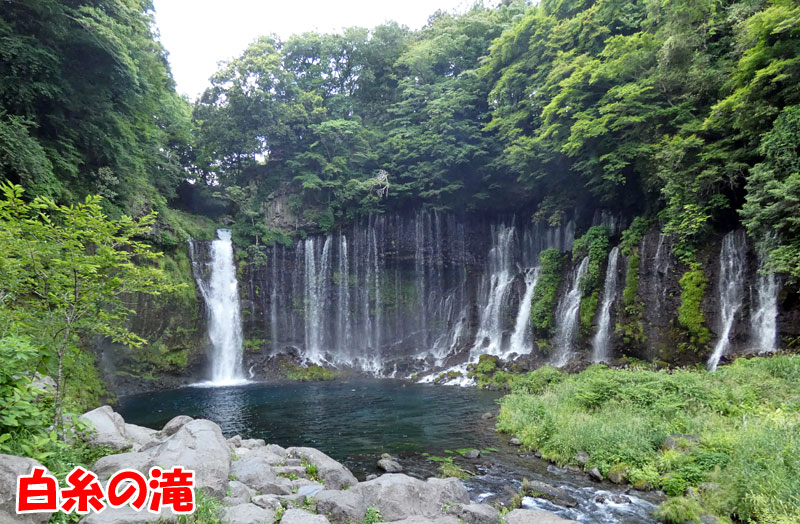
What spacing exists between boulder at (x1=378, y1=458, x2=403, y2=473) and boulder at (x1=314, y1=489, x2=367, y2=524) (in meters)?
2.80

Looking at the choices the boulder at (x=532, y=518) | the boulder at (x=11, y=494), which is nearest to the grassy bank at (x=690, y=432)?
the boulder at (x=532, y=518)

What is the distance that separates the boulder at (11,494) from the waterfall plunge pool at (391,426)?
5.49 meters

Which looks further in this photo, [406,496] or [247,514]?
[406,496]

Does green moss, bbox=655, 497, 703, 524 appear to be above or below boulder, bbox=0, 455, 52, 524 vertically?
below

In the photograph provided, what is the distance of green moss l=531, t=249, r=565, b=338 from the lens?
22.1 metres

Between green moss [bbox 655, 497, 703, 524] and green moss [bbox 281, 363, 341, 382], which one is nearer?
green moss [bbox 655, 497, 703, 524]

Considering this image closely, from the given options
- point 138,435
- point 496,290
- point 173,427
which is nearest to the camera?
point 138,435

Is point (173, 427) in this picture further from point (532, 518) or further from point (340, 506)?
point (532, 518)

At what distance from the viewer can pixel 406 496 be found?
5.82m

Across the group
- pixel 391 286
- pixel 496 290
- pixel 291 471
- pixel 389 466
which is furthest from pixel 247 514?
pixel 391 286

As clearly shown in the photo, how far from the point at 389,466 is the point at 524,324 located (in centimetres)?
1731

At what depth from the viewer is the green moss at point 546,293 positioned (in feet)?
72.4

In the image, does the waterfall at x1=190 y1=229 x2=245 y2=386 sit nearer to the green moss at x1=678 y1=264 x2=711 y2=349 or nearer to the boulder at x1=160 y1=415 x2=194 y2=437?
the boulder at x1=160 y1=415 x2=194 y2=437

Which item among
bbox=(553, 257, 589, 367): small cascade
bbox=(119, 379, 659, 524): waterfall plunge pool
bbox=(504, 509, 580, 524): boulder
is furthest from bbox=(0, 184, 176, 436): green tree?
bbox=(553, 257, 589, 367): small cascade
